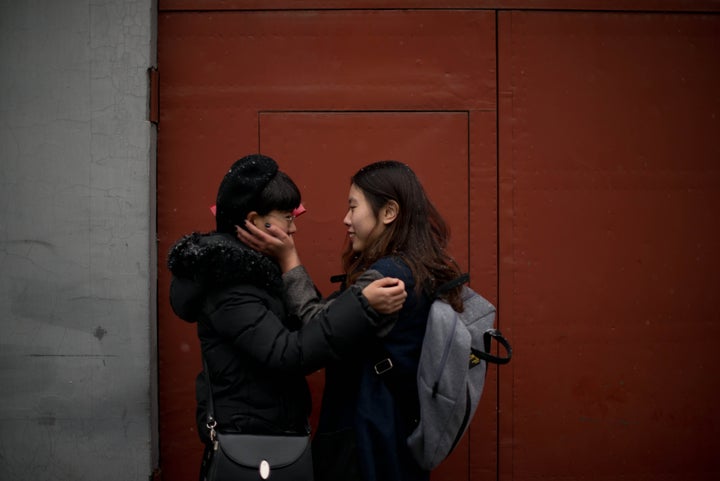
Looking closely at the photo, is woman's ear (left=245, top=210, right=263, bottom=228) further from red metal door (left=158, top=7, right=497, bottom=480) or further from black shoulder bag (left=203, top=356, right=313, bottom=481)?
red metal door (left=158, top=7, right=497, bottom=480)

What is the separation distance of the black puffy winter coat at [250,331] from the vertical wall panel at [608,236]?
1.46m

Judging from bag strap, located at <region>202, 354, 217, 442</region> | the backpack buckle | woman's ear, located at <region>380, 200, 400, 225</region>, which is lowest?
bag strap, located at <region>202, 354, 217, 442</region>

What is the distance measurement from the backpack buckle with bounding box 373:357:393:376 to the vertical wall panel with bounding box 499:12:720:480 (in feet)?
4.17

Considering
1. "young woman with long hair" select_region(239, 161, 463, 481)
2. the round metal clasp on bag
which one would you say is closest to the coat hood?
"young woman with long hair" select_region(239, 161, 463, 481)

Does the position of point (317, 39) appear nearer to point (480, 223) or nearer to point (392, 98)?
point (392, 98)

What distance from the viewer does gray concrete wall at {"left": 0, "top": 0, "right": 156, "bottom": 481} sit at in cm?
289

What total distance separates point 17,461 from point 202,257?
2.01m

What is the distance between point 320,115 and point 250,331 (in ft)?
4.98

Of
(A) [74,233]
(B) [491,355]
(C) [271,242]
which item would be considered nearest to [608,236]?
(B) [491,355]

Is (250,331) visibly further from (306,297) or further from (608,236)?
(608,236)

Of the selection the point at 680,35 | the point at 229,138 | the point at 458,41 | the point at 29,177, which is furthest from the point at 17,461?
the point at 680,35

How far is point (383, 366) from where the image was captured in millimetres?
1924

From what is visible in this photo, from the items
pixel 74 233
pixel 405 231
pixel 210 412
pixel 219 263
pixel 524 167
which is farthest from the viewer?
pixel 524 167

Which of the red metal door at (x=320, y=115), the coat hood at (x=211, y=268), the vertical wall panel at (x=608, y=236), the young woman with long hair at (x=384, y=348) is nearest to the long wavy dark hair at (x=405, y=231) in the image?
the young woman with long hair at (x=384, y=348)
